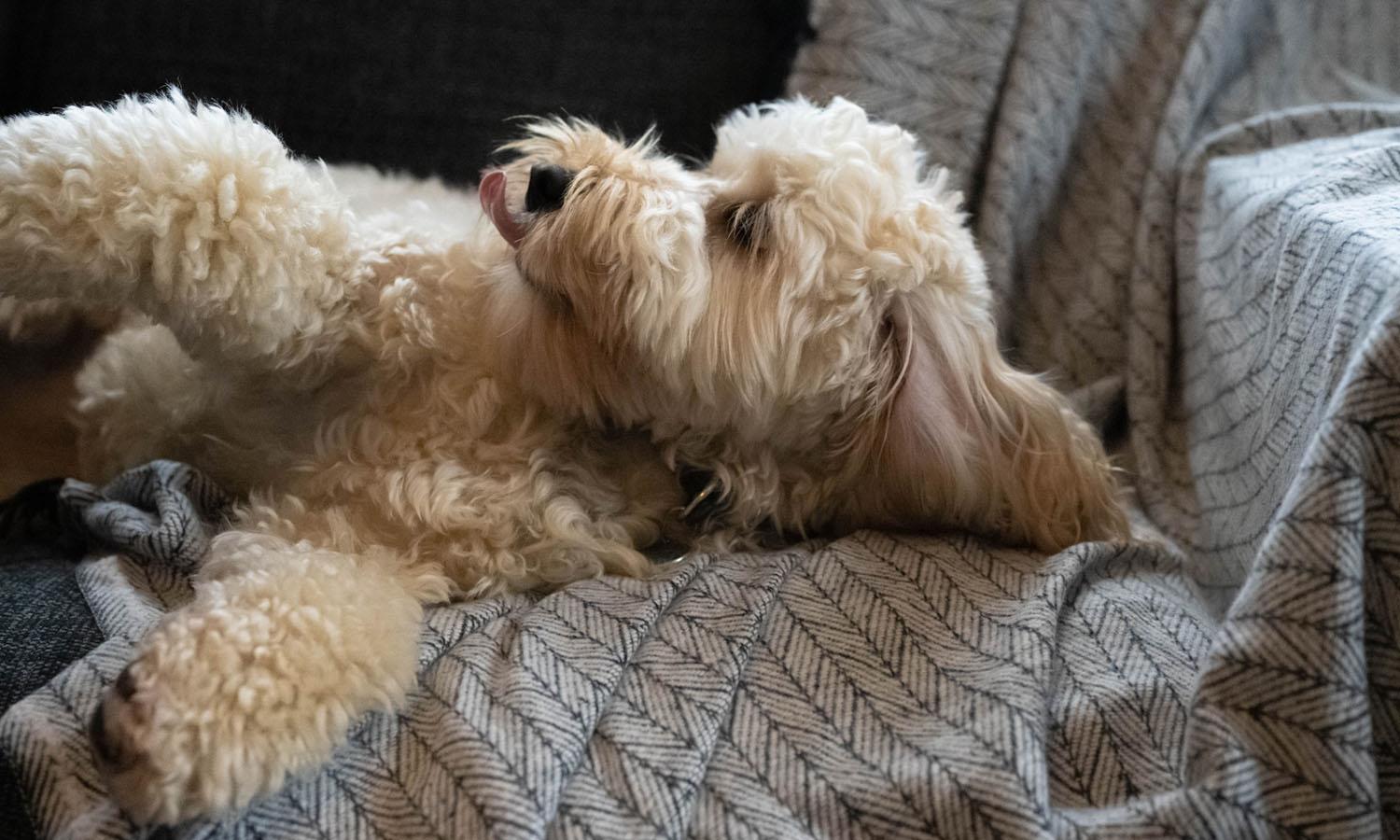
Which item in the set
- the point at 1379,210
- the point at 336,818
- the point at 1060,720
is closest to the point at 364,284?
the point at 336,818

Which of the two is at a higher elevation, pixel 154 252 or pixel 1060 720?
pixel 154 252

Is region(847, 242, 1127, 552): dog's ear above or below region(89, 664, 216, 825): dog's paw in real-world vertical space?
above

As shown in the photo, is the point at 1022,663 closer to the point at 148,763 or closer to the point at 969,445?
the point at 969,445

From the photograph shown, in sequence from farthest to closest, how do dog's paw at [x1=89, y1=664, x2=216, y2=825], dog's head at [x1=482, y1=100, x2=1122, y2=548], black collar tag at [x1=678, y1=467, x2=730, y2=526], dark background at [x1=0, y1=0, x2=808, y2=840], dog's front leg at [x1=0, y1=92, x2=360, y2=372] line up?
1. dark background at [x1=0, y1=0, x2=808, y2=840]
2. black collar tag at [x1=678, y1=467, x2=730, y2=526]
3. dog's head at [x1=482, y1=100, x2=1122, y2=548]
4. dog's front leg at [x1=0, y1=92, x2=360, y2=372]
5. dog's paw at [x1=89, y1=664, x2=216, y2=825]

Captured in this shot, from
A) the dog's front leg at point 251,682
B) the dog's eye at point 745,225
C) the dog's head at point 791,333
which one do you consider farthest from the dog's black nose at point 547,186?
the dog's front leg at point 251,682

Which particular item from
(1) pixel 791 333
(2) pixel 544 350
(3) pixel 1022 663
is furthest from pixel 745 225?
(3) pixel 1022 663

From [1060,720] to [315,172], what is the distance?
1.07 m

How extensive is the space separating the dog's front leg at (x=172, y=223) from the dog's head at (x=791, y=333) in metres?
0.24

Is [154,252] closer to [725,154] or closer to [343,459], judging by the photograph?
[343,459]

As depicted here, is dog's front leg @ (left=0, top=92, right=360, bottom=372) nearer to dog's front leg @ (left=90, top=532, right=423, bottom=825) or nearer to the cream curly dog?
the cream curly dog

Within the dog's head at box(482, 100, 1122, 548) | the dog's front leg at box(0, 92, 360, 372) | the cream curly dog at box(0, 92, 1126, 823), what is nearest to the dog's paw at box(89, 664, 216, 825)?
the cream curly dog at box(0, 92, 1126, 823)

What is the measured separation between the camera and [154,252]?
107cm

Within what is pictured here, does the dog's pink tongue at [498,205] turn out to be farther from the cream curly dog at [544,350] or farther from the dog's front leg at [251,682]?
the dog's front leg at [251,682]

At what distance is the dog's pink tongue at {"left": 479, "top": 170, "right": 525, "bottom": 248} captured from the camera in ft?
4.23
